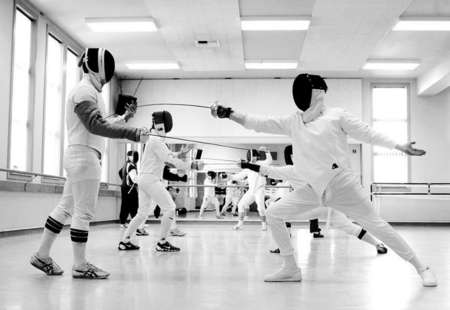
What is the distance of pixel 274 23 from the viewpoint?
7.73 m

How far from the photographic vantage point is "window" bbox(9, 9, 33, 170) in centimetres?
707

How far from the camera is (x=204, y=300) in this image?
244 cm

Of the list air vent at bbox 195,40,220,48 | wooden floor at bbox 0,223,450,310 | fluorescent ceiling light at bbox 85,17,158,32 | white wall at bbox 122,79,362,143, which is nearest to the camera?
wooden floor at bbox 0,223,450,310

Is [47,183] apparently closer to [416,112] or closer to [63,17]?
[63,17]

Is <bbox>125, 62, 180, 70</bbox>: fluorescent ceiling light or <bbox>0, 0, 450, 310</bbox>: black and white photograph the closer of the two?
<bbox>0, 0, 450, 310</bbox>: black and white photograph

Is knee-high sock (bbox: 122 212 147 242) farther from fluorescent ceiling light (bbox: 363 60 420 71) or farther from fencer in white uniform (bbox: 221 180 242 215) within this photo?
fencer in white uniform (bbox: 221 180 242 215)

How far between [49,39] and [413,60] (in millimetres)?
6999

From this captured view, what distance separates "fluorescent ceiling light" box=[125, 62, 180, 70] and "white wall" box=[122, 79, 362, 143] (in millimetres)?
1002

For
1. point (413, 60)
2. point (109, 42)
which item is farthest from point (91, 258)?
point (413, 60)

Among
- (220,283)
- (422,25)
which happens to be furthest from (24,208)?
(422,25)

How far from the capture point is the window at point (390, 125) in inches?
453

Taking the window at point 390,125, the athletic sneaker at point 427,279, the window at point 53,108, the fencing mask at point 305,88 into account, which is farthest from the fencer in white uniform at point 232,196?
the athletic sneaker at point 427,279

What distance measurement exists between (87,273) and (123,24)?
567 cm

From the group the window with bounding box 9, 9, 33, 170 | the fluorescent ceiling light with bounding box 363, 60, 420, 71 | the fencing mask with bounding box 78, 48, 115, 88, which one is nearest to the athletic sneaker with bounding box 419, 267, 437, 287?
the fencing mask with bounding box 78, 48, 115, 88
